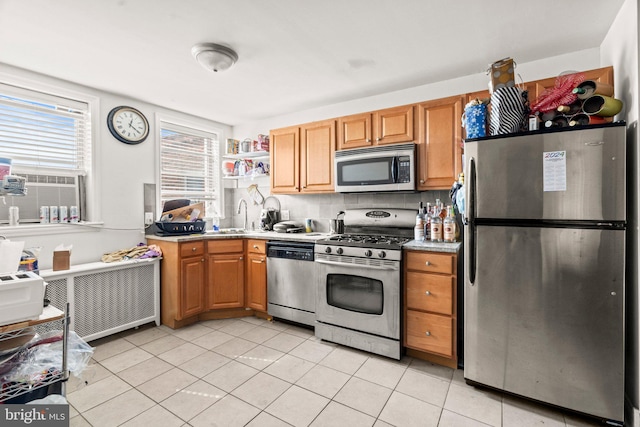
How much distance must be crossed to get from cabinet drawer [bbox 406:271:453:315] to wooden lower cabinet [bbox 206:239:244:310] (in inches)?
71.9

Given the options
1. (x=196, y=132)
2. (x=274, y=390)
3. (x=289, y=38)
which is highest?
(x=289, y=38)

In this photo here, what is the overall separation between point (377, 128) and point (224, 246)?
1.99 m

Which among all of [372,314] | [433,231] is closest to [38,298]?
[372,314]

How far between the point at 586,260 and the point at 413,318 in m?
1.18

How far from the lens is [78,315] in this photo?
265cm

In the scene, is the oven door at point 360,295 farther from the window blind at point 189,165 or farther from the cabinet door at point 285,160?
the window blind at point 189,165

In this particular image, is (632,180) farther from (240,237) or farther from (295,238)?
(240,237)

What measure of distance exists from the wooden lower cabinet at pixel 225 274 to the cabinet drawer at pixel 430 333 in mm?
1833

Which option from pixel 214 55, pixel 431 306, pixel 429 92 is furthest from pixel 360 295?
pixel 214 55

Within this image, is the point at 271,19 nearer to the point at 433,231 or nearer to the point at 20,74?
the point at 433,231

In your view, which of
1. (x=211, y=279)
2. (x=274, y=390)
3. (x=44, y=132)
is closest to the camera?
(x=274, y=390)

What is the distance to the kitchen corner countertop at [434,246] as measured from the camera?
2.30 metres

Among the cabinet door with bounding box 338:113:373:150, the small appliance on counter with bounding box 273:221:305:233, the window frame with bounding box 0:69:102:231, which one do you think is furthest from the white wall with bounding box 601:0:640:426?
the window frame with bounding box 0:69:102:231

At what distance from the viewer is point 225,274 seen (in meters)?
3.35
